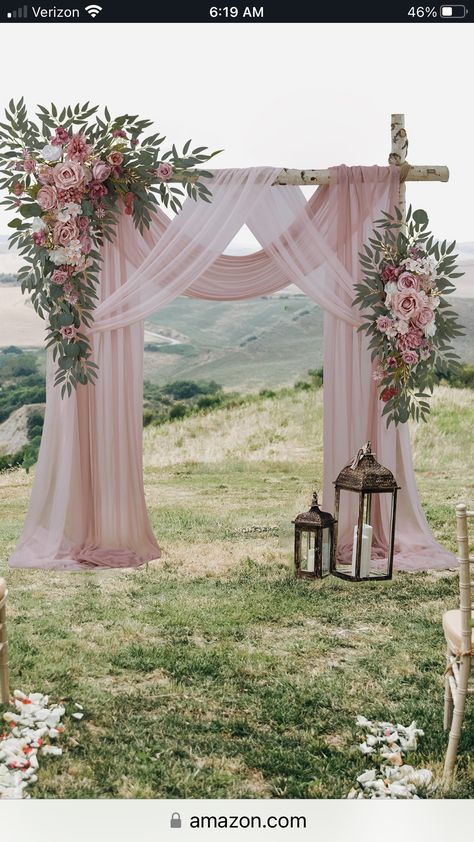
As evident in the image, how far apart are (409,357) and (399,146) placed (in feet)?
3.73

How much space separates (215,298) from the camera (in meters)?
4.91

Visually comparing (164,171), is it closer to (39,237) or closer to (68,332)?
(39,237)

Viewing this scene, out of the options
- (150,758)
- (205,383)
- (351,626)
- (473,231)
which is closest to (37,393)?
(205,383)

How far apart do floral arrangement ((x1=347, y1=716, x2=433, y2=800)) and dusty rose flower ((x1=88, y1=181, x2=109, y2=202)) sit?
292 centimetres

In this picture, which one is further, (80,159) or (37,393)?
(37,393)

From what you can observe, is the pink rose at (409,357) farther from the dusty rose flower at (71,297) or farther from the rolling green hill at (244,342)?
the rolling green hill at (244,342)

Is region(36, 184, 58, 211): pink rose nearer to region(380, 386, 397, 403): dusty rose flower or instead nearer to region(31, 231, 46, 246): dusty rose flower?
region(31, 231, 46, 246): dusty rose flower

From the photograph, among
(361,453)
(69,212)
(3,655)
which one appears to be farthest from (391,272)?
(3,655)

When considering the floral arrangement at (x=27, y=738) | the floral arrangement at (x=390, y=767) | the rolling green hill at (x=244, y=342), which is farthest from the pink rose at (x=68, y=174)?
the rolling green hill at (x=244, y=342)

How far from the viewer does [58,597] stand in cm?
430

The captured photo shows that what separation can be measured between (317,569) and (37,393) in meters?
5.00

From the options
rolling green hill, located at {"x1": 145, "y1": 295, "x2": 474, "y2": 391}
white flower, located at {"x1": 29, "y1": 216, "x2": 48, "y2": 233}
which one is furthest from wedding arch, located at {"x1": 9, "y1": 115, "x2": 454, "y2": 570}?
rolling green hill, located at {"x1": 145, "y1": 295, "x2": 474, "y2": 391}
